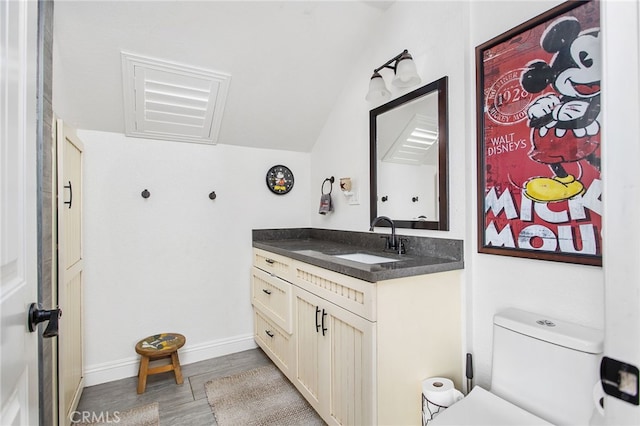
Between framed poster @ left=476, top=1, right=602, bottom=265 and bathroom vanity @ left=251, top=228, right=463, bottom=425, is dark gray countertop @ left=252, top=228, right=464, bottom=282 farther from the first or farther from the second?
framed poster @ left=476, top=1, right=602, bottom=265

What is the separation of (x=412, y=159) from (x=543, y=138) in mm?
714

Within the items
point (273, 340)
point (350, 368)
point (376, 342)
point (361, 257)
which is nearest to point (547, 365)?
point (376, 342)

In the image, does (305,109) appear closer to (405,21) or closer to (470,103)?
(405,21)

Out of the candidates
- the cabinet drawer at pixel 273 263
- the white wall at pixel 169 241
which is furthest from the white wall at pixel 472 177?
the white wall at pixel 169 241

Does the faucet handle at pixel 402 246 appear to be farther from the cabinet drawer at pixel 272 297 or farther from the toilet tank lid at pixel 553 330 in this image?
the cabinet drawer at pixel 272 297

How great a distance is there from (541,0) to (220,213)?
240 cm

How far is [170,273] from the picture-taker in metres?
2.49

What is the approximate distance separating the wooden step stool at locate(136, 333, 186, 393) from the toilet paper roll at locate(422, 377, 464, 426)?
5.44 feet

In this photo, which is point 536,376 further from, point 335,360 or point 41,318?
point 41,318

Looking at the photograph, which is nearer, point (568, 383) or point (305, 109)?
point (568, 383)

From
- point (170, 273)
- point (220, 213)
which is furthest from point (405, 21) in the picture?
point (170, 273)

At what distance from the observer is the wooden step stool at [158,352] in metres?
2.10

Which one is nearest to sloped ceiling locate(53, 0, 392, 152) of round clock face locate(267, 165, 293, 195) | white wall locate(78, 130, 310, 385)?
white wall locate(78, 130, 310, 385)

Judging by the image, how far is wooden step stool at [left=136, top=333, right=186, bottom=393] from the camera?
6.89 ft
